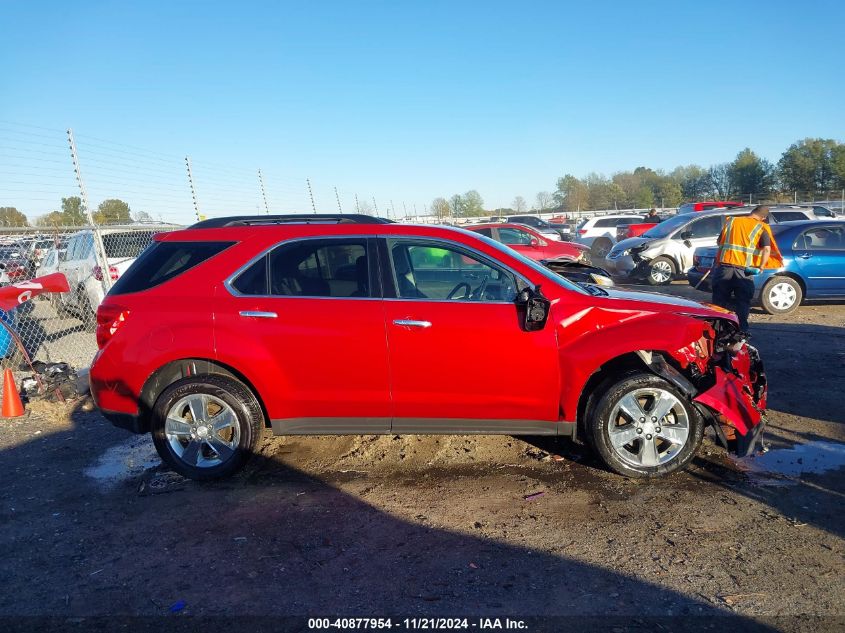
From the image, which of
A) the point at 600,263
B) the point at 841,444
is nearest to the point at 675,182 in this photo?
the point at 600,263

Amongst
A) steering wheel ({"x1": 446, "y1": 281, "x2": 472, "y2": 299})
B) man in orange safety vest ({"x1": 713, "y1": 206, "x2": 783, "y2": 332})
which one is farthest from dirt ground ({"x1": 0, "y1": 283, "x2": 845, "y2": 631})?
man in orange safety vest ({"x1": 713, "y1": 206, "x2": 783, "y2": 332})

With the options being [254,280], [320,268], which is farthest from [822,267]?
[254,280]

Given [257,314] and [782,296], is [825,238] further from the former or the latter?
[257,314]

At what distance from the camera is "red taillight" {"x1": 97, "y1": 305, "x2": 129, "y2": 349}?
4.41 m

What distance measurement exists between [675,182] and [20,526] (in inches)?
2684

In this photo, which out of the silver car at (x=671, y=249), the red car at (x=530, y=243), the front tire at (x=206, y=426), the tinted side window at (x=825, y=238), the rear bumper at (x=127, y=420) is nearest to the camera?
the front tire at (x=206, y=426)

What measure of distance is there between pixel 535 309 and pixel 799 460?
2.31 metres

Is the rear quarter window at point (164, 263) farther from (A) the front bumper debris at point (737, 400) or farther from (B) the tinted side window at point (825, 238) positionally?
(B) the tinted side window at point (825, 238)

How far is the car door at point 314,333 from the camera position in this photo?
14.0ft

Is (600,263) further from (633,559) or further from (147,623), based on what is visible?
(147,623)

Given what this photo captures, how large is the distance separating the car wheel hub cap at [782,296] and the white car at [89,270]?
32.8 ft

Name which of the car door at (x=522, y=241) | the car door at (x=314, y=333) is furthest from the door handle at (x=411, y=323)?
the car door at (x=522, y=241)

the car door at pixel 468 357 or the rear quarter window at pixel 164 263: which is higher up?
the rear quarter window at pixel 164 263

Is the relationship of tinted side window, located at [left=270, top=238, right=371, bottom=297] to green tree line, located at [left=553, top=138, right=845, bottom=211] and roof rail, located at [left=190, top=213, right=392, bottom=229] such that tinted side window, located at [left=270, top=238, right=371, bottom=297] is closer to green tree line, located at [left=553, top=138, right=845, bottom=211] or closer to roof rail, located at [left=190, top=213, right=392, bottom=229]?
roof rail, located at [left=190, top=213, right=392, bottom=229]
